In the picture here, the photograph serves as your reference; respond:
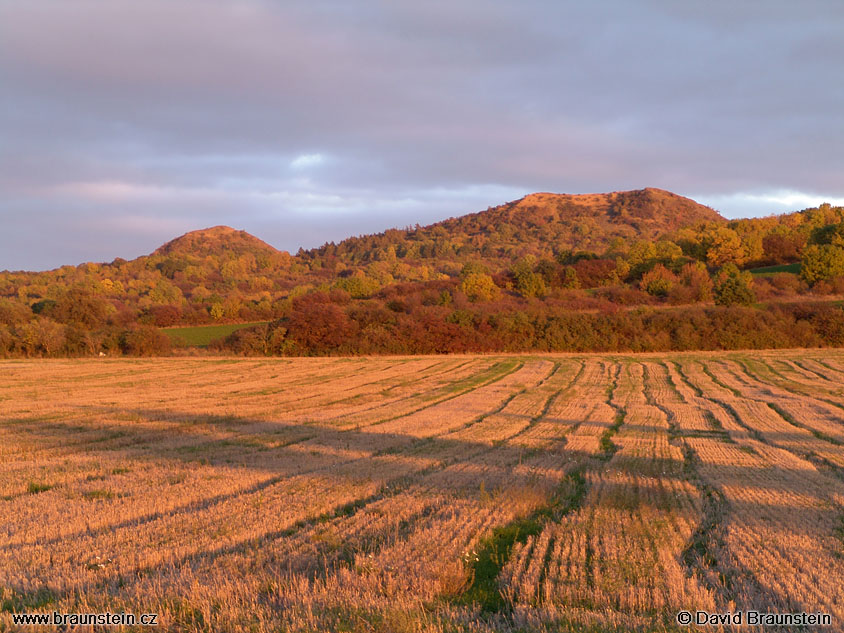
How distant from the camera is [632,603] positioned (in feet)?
16.4

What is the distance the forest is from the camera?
46.9 m

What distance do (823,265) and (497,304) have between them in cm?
4385

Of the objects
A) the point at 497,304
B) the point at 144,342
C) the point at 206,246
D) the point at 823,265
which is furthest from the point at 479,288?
the point at 206,246

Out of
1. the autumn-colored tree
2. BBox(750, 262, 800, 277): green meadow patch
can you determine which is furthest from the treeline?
BBox(750, 262, 800, 277): green meadow patch

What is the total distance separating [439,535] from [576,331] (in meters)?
43.1

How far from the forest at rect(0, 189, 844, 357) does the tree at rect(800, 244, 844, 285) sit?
0.13 m

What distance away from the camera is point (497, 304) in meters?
57.4

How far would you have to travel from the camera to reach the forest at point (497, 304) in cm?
4694

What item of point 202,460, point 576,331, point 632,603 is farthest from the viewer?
point 576,331

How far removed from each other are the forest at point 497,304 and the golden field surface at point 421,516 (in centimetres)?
2926

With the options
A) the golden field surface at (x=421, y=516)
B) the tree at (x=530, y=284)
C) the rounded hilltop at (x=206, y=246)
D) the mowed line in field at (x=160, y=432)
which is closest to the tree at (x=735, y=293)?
the tree at (x=530, y=284)

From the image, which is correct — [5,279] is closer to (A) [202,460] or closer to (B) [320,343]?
(B) [320,343]

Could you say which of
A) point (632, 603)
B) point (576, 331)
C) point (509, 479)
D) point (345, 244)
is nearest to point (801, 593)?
point (632, 603)

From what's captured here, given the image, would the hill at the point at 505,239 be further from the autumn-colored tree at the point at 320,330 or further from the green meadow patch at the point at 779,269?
the autumn-colored tree at the point at 320,330
